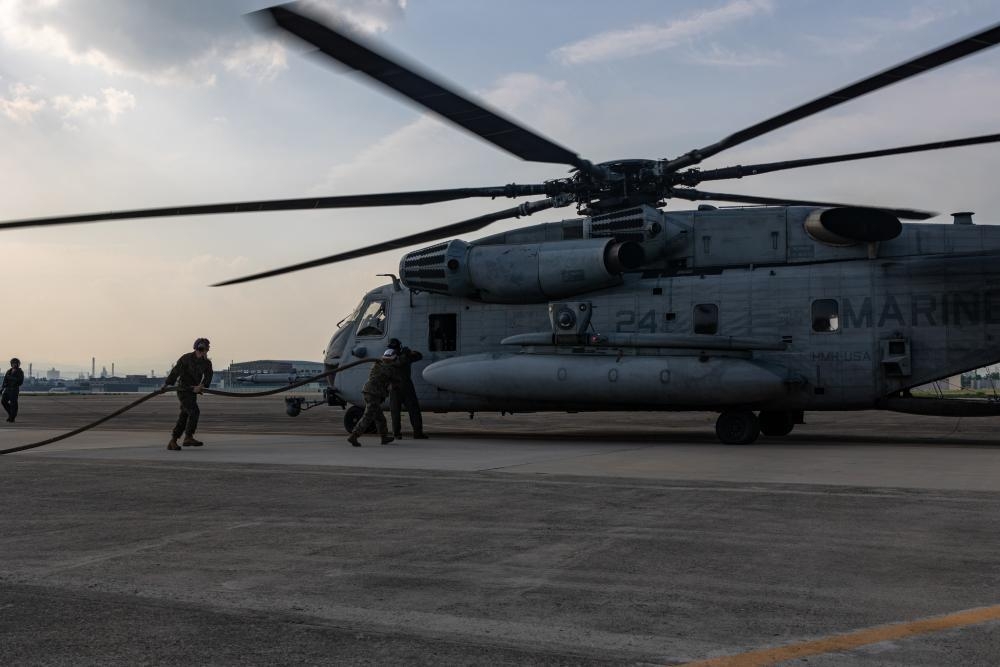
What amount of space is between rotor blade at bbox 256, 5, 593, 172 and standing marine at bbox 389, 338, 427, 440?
16.0ft

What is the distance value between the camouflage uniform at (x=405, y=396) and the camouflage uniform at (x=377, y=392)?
272 millimetres

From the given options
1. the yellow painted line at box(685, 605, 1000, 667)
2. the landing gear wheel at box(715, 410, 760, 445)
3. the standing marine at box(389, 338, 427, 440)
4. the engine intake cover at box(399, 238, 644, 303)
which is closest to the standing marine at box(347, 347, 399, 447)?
the standing marine at box(389, 338, 427, 440)

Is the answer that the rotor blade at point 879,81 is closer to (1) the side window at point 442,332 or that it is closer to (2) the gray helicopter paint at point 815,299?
(2) the gray helicopter paint at point 815,299

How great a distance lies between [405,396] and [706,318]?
535 centimetres

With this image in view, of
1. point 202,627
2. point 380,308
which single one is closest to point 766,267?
point 380,308

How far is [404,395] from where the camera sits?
49.6ft

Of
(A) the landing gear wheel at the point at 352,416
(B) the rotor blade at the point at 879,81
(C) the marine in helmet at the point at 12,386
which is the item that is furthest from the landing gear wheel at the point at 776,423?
(C) the marine in helmet at the point at 12,386

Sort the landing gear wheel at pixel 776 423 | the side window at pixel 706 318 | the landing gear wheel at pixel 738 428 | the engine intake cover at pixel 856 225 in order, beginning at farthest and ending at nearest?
1. the landing gear wheel at pixel 776 423
2. the side window at pixel 706 318
3. the landing gear wheel at pixel 738 428
4. the engine intake cover at pixel 856 225

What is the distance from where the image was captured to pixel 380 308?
17250 millimetres

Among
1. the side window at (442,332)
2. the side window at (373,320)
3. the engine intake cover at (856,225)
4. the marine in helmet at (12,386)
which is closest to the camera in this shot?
the engine intake cover at (856,225)

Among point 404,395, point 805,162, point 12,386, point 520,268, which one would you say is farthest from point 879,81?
point 12,386

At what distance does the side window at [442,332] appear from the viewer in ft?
53.7

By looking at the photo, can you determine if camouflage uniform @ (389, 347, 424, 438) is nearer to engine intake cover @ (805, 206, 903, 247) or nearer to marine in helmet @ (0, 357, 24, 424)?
engine intake cover @ (805, 206, 903, 247)

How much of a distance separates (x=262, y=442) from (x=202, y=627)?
11.0 metres
